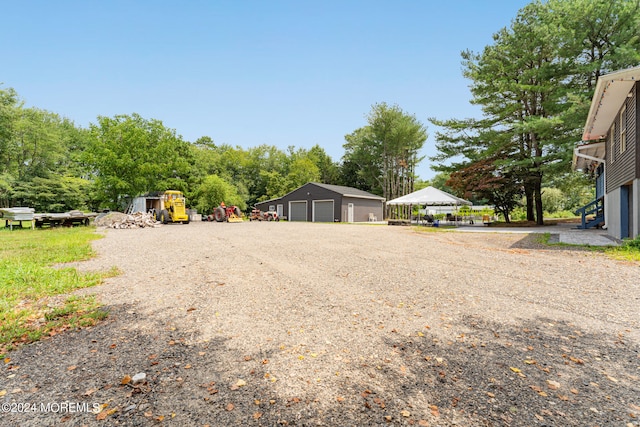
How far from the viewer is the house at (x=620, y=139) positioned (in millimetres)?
7750

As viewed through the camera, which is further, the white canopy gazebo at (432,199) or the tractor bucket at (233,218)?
the tractor bucket at (233,218)

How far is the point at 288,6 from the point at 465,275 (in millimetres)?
10163

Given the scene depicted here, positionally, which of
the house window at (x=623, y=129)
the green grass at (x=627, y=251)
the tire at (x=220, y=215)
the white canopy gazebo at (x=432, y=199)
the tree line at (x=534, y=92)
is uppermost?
the tree line at (x=534, y=92)

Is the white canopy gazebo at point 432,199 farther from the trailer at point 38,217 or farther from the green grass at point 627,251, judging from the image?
the trailer at point 38,217

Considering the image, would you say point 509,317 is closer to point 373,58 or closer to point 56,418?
point 56,418

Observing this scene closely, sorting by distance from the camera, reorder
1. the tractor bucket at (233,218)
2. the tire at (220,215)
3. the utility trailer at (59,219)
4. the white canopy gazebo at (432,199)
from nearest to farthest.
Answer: the utility trailer at (59,219)
the white canopy gazebo at (432,199)
the tractor bucket at (233,218)
the tire at (220,215)

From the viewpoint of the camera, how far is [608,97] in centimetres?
872

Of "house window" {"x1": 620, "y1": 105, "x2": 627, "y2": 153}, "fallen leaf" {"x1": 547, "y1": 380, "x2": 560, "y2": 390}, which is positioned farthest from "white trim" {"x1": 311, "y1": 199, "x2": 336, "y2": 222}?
"fallen leaf" {"x1": 547, "y1": 380, "x2": 560, "y2": 390}

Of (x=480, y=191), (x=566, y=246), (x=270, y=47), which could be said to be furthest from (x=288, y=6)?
(x=480, y=191)

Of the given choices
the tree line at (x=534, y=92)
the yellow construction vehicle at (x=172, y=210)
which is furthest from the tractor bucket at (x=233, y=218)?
the tree line at (x=534, y=92)

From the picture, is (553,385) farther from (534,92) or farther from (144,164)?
(144,164)

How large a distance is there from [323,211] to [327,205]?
778mm

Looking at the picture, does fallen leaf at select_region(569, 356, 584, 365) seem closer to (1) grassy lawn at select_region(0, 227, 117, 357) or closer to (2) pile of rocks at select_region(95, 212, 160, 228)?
(1) grassy lawn at select_region(0, 227, 117, 357)

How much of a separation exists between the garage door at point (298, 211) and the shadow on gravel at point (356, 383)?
2714 centimetres
